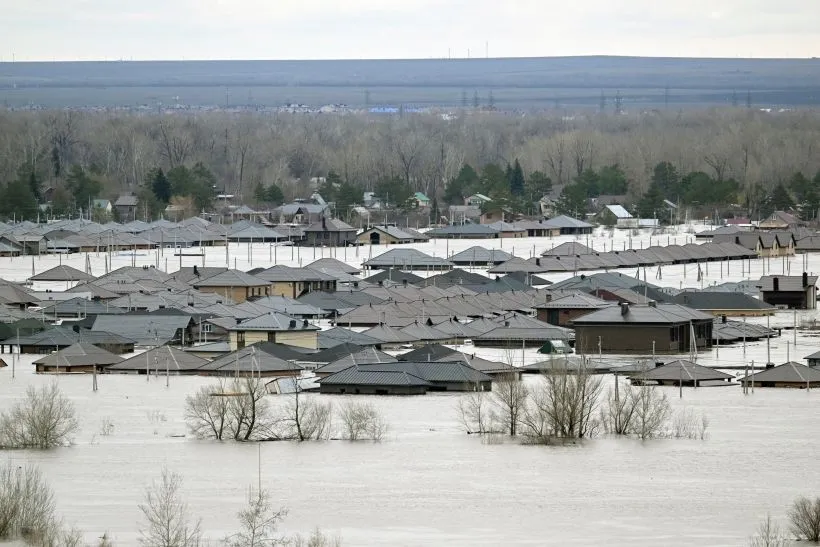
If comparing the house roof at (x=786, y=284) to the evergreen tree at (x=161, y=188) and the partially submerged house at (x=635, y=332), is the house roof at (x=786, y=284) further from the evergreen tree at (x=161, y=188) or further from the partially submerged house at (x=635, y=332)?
the evergreen tree at (x=161, y=188)

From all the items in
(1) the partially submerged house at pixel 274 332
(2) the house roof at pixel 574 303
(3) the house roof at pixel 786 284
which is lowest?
(3) the house roof at pixel 786 284

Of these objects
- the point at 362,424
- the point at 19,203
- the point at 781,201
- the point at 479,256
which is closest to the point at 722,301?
the point at 479,256

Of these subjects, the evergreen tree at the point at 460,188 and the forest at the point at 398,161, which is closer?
the forest at the point at 398,161

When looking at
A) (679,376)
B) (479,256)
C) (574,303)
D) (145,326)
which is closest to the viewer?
(679,376)

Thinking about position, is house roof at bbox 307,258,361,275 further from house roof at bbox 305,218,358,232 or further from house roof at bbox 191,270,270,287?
house roof at bbox 305,218,358,232

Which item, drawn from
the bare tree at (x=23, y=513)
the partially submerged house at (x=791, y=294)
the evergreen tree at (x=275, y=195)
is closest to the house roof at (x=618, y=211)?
the evergreen tree at (x=275, y=195)

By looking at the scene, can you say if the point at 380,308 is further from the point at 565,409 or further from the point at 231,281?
the point at 565,409

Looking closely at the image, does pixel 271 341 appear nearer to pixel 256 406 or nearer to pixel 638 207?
pixel 256 406
